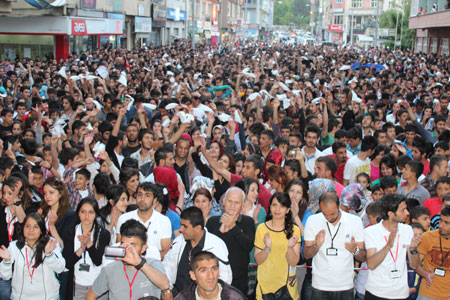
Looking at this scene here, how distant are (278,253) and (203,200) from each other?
100 cm

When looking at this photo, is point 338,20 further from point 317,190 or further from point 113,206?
point 113,206

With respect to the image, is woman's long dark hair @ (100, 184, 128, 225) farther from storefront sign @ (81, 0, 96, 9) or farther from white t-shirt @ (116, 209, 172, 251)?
storefront sign @ (81, 0, 96, 9)

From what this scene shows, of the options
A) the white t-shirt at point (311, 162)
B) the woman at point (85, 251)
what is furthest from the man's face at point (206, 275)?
the white t-shirt at point (311, 162)

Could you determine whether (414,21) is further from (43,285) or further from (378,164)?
(43,285)

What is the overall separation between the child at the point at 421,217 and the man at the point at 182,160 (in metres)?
3.01

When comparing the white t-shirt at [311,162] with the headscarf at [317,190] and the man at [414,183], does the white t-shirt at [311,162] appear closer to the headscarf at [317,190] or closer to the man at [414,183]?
the man at [414,183]

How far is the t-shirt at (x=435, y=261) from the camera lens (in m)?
5.11

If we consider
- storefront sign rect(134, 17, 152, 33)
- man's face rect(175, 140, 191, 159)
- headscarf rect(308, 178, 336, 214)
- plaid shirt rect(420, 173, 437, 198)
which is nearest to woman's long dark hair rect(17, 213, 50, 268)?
headscarf rect(308, 178, 336, 214)

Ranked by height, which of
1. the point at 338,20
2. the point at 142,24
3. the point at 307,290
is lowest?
the point at 307,290

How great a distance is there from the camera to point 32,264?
490cm

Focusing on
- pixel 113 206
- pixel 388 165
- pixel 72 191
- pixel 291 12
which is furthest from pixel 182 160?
pixel 291 12

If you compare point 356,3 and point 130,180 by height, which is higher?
point 356,3

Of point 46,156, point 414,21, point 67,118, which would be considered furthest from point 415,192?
point 414,21

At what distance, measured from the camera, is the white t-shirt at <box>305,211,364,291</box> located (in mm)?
4973
